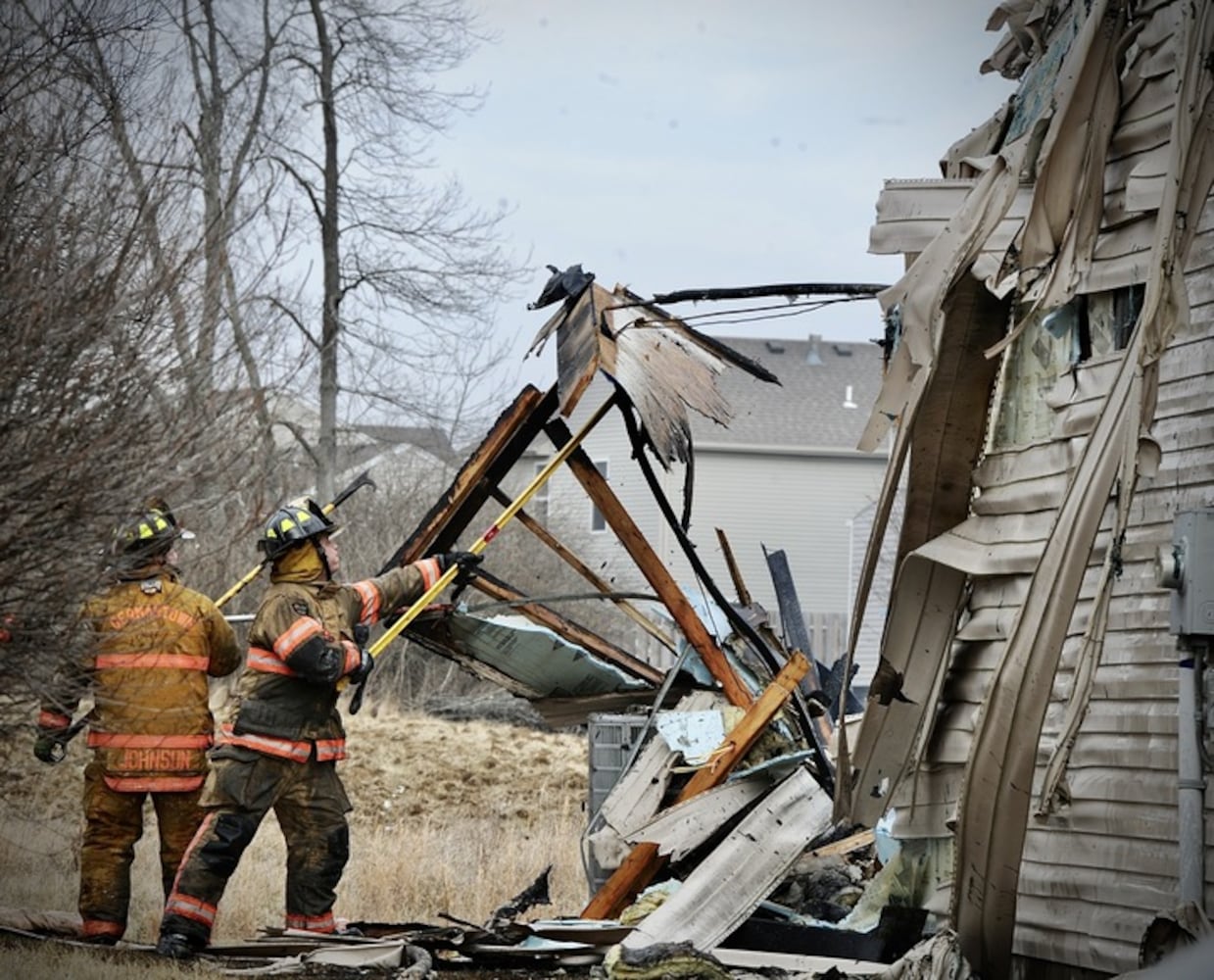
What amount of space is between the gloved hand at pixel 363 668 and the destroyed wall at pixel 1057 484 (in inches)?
103

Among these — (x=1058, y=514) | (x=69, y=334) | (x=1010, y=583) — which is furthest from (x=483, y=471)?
(x=1058, y=514)

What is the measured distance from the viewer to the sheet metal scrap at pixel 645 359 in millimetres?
9570

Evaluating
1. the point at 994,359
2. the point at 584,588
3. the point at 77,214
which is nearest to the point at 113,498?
the point at 77,214

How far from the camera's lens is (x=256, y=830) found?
884 centimetres

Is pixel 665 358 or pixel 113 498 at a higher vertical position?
pixel 665 358

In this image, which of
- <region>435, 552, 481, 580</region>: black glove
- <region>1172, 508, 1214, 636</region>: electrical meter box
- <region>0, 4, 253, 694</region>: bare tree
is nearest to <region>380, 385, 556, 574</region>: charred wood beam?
<region>435, 552, 481, 580</region>: black glove

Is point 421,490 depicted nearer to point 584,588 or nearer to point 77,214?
point 584,588

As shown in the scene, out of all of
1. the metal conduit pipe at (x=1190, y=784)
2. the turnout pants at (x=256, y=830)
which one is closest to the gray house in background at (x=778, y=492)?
the turnout pants at (x=256, y=830)

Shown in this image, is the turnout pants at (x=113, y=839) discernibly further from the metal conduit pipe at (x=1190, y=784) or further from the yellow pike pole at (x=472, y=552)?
the metal conduit pipe at (x=1190, y=784)

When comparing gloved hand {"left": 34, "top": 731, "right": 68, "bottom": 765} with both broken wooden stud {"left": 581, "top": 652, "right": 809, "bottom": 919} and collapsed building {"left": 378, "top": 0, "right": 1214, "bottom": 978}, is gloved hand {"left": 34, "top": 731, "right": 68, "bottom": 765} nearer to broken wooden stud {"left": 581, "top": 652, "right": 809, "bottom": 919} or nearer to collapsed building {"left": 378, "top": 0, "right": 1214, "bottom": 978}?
broken wooden stud {"left": 581, "top": 652, "right": 809, "bottom": 919}

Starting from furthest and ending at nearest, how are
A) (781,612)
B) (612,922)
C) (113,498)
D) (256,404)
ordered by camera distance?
(256,404)
(781,612)
(612,922)
(113,498)

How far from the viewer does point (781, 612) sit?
11438 millimetres

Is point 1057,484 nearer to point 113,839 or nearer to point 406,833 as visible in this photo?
point 113,839

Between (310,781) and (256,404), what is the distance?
652 centimetres
